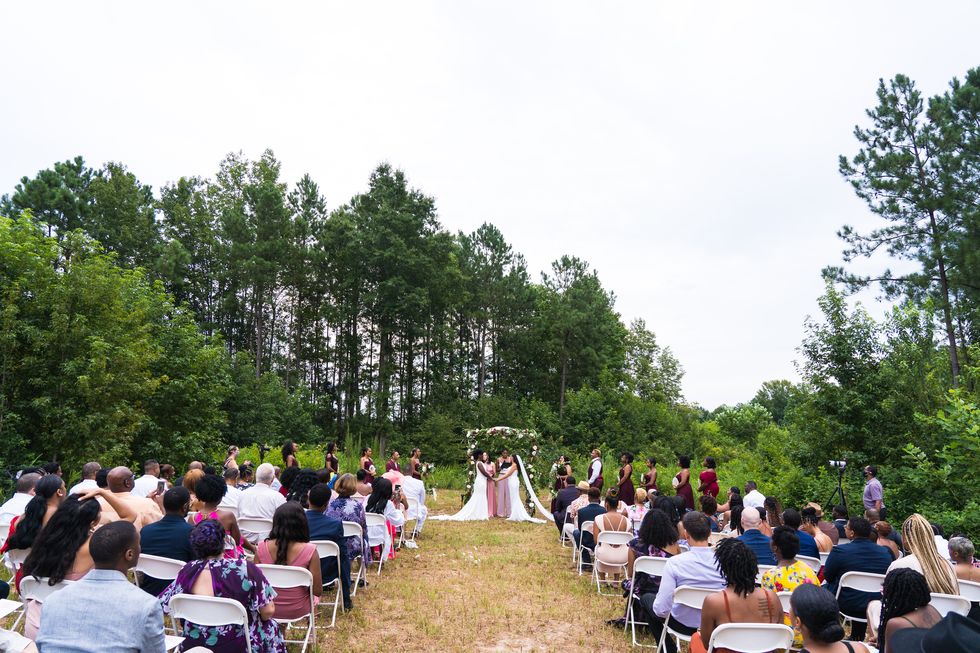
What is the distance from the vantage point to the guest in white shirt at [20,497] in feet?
19.7

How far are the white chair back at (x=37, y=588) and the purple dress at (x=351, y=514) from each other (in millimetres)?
3462

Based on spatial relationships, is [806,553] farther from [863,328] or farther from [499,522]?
[499,522]

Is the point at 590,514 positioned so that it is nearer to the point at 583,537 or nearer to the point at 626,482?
the point at 583,537

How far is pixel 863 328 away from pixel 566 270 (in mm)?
28747

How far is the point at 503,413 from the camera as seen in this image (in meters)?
31.8

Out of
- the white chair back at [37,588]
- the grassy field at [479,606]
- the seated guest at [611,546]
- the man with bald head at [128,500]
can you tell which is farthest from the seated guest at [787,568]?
the man with bald head at [128,500]

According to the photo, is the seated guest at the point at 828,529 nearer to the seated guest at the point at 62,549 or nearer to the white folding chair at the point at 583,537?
the white folding chair at the point at 583,537

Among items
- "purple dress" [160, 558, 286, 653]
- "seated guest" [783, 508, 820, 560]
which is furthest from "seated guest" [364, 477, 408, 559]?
"seated guest" [783, 508, 820, 560]

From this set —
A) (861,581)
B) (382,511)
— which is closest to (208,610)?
(861,581)

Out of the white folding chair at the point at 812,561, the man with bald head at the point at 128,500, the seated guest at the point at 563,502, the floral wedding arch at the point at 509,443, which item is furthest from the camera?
the floral wedding arch at the point at 509,443

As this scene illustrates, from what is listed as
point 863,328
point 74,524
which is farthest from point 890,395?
point 74,524

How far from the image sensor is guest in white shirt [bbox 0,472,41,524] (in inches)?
236

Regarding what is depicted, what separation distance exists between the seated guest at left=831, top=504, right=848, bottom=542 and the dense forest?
211 cm

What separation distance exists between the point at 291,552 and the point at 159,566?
902 millimetres
